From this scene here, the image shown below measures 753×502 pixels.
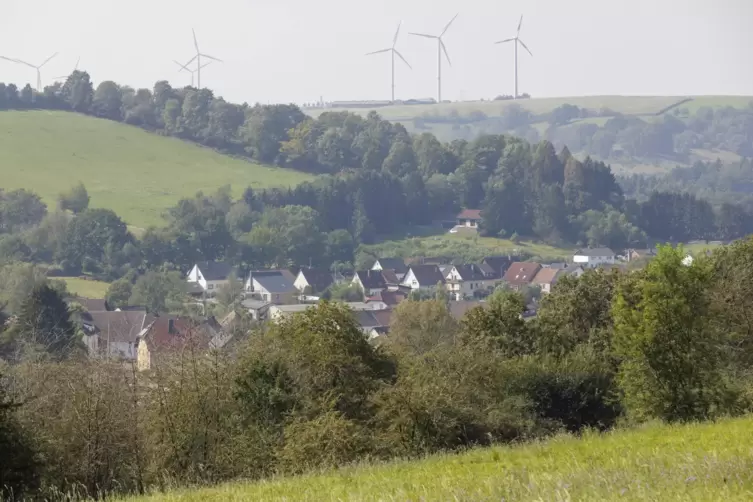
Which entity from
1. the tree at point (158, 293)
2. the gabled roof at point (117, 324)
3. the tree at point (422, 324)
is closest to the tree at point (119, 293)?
the tree at point (158, 293)

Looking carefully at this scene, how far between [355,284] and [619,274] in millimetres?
72462

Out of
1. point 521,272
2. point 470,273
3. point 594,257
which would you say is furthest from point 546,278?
point 594,257

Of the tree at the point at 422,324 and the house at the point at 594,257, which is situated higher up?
the tree at the point at 422,324

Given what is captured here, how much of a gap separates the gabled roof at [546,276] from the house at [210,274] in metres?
30.6

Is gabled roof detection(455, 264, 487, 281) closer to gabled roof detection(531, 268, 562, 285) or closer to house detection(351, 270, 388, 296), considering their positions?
gabled roof detection(531, 268, 562, 285)

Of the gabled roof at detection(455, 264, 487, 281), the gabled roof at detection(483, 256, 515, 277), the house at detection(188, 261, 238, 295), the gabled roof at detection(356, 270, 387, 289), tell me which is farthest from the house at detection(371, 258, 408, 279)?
the house at detection(188, 261, 238, 295)

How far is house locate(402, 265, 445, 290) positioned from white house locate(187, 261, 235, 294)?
59.7 ft

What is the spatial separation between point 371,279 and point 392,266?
9282 millimetres

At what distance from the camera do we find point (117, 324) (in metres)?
80.9

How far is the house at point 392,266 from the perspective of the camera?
12317 cm

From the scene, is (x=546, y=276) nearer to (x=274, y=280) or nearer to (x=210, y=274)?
(x=274, y=280)

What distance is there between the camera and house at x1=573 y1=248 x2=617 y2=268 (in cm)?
13312

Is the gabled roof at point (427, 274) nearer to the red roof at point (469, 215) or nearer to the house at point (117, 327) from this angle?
the red roof at point (469, 215)

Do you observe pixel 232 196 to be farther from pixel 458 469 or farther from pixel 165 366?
pixel 458 469
